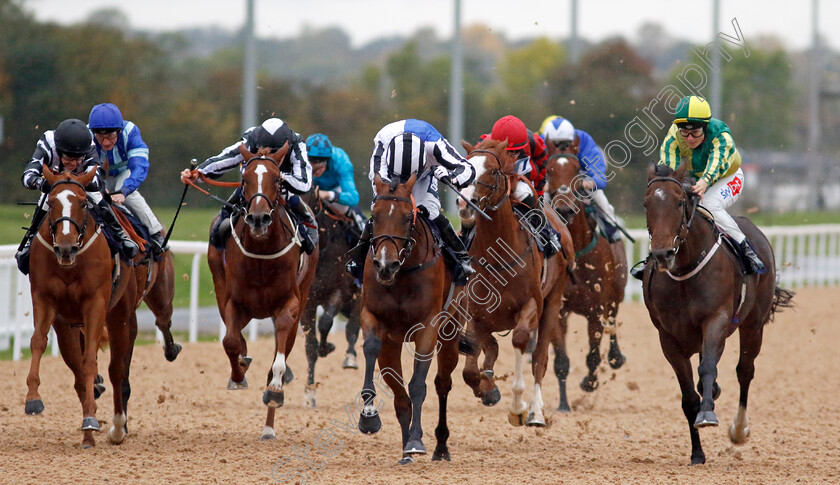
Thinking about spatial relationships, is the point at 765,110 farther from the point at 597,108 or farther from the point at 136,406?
the point at 136,406

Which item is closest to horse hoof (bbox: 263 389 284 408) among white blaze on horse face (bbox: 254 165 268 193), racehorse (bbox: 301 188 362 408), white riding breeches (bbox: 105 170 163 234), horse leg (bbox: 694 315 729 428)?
white blaze on horse face (bbox: 254 165 268 193)

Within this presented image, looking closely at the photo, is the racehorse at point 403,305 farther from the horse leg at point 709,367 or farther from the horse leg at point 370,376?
the horse leg at point 709,367

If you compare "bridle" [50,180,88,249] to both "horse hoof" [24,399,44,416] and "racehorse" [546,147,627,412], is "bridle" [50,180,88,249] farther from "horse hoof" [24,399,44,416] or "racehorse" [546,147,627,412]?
"racehorse" [546,147,627,412]

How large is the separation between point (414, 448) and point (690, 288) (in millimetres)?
1889

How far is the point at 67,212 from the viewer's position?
241 inches

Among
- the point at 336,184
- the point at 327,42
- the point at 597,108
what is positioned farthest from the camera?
the point at 327,42

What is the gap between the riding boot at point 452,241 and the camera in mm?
6309

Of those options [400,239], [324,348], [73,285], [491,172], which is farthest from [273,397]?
[324,348]

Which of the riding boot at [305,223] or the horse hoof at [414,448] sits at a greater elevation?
the riding boot at [305,223]

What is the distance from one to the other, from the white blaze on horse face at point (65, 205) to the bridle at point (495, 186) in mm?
2401

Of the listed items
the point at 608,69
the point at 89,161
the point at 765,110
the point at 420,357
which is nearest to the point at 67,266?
the point at 89,161

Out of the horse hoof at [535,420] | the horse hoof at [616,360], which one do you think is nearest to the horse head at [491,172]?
the horse hoof at [535,420]

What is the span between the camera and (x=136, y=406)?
831 cm

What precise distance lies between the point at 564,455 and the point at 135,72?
62.1 ft
